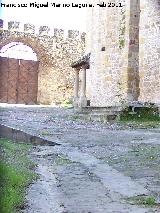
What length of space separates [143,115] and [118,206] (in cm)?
964

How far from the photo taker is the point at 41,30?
28891mm

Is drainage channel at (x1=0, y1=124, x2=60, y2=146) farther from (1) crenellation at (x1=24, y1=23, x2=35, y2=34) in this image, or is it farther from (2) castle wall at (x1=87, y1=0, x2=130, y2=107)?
(1) crenellation at (x1=24, y1=23, x2=35, y2=34)

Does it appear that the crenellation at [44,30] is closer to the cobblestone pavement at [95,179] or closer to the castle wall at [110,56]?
the castle wall at [110,56]

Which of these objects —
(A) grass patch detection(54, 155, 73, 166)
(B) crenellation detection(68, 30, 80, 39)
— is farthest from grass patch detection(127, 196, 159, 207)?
(B) crenellation detection(68, 30, 80, 39)

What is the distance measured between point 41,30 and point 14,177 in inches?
1038

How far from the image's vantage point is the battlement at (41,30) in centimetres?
2844

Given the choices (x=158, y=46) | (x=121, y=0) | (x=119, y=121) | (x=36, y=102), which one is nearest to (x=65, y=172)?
(x=119, y=121)

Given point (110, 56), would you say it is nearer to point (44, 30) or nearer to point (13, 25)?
point (44, 30)

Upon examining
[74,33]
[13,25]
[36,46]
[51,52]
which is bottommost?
[51,52]

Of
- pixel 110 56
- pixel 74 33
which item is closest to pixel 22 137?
pixel 110 56

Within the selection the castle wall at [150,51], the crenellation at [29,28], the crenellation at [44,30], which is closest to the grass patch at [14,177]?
the castle wall at [150,51]

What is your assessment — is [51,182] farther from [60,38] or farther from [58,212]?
[60,38]

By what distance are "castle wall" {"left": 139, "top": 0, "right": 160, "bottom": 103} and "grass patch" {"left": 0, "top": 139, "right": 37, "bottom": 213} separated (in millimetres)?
8489

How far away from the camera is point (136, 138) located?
7480 millimetres
